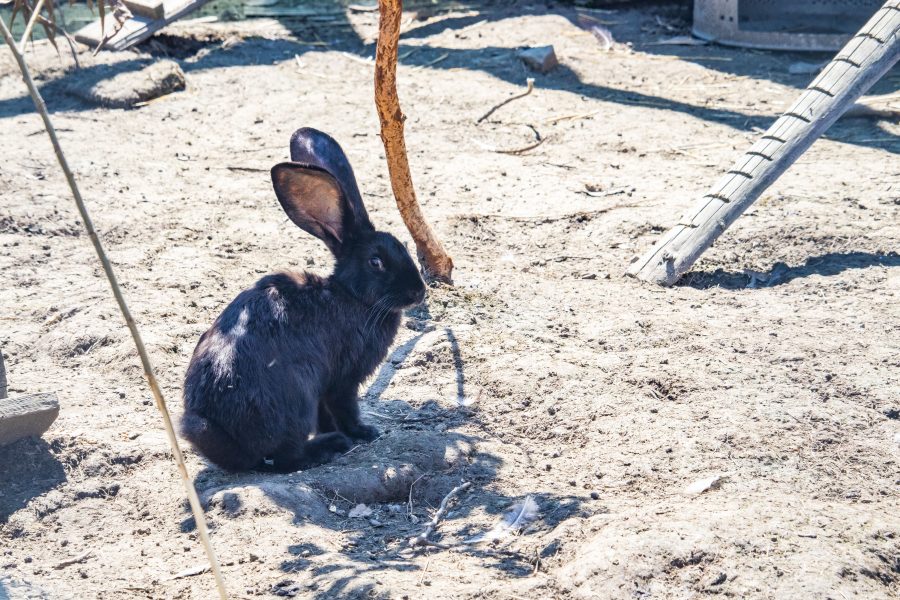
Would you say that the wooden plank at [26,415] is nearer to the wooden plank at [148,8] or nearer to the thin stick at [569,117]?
the thin stick at [569,117]

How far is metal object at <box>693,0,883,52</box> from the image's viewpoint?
1005cm

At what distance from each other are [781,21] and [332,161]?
7852 mm

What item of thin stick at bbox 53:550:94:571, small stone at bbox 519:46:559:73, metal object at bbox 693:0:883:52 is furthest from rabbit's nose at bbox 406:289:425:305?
metal object at bbox 693:0:883:52

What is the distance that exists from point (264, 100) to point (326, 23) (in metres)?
2.79

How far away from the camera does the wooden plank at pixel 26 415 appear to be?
3892 millimetres

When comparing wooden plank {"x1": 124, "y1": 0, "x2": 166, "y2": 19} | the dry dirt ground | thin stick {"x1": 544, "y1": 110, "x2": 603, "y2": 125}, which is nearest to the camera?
the dry dirt ground

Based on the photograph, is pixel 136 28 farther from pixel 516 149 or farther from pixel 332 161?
pixel 332 161

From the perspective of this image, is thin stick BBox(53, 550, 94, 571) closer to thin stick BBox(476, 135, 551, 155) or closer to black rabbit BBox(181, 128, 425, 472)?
black rabbit BBox(181, 128, 425, 472)

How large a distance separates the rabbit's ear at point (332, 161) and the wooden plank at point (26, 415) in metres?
1.43

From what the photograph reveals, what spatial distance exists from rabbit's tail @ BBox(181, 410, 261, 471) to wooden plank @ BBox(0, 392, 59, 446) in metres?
0.58

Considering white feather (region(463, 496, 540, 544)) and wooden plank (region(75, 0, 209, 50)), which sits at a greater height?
wooden plank (region(75, 0, 209, 50))

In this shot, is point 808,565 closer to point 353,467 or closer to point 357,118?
point 353,467

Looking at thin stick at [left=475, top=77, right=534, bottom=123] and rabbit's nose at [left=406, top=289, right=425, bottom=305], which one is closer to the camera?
rabbit's nose at [left=406, top=289, right=425, bottom=305]

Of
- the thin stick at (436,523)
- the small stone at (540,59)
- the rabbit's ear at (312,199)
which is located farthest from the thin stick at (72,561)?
the small stone at (540,59)
